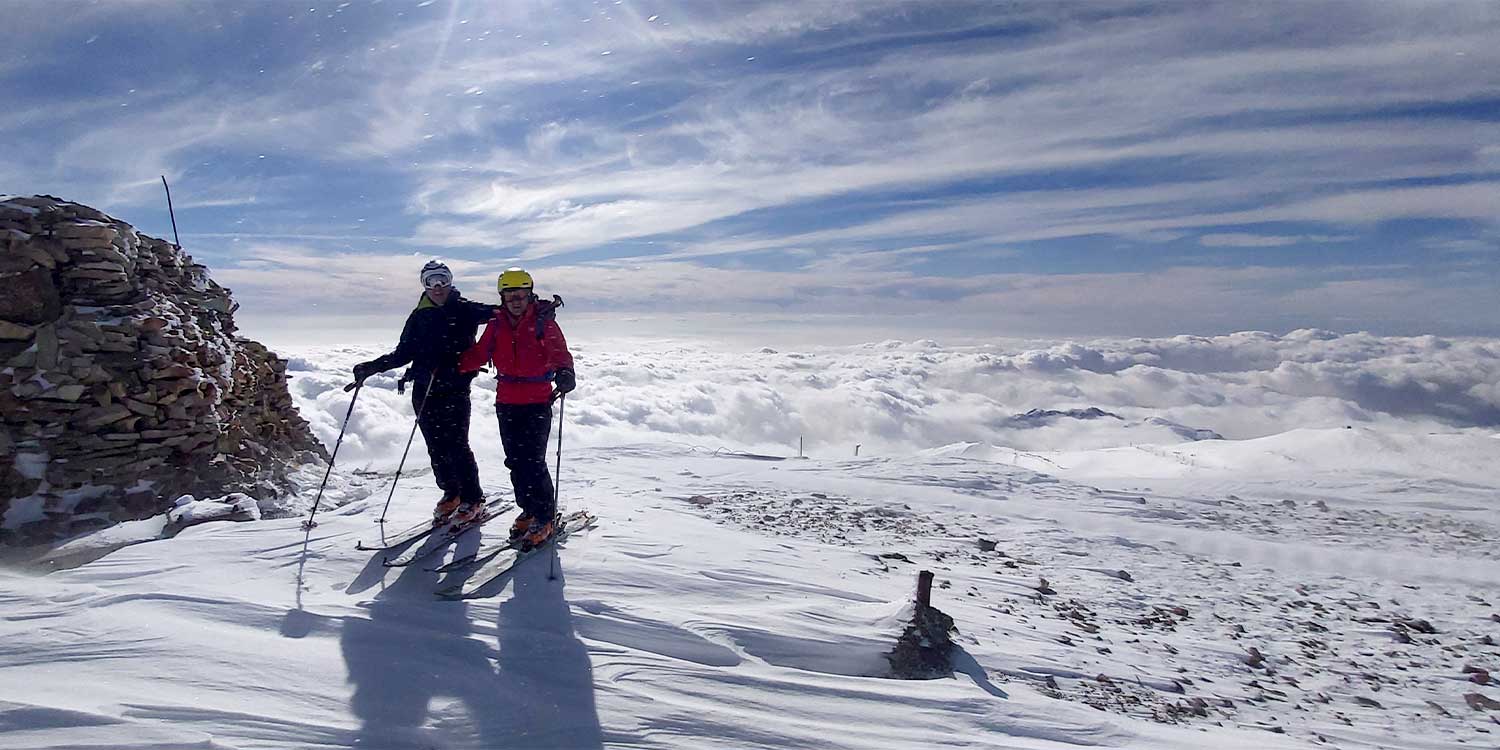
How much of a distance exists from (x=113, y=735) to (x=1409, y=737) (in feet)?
25.8

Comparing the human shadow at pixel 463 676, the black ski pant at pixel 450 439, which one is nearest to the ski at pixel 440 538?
the black ski pant at pixel 450 439

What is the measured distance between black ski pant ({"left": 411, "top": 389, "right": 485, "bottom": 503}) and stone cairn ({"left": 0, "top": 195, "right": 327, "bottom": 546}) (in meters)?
4.07

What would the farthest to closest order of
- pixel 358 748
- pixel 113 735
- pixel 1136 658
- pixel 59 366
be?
pixel 59 366, pixel 1136 658, pixel 358 748, pixel 113 735

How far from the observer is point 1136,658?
6.28m

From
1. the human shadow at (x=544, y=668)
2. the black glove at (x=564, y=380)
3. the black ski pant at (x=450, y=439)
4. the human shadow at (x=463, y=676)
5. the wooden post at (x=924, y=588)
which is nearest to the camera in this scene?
the human shadow at (x=463, y=676)

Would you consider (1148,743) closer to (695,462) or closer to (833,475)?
(833,475)

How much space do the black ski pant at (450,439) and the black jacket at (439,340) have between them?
13 cm

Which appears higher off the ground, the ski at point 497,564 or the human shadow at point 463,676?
the ski at point 497,564

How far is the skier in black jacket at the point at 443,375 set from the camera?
6.99m

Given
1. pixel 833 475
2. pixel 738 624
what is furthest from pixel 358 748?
pixel 833 475

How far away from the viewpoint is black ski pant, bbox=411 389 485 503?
24.0ft

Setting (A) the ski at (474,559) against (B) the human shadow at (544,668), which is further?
(A) the ski at (474,559)

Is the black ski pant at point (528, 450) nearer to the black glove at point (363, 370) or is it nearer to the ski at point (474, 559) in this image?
the ski at point (474, 559)

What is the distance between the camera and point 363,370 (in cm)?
688
